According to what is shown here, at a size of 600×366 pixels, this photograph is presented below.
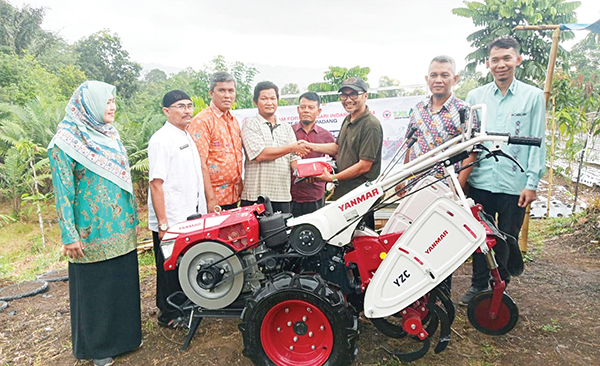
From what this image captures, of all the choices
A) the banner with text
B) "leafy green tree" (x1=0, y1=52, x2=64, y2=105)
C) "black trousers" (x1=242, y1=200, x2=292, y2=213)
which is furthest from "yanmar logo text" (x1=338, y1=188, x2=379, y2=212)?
"leafy green tree" (x1=0, y1=52, x2=64, y2=105)

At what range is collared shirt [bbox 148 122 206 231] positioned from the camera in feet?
9.63

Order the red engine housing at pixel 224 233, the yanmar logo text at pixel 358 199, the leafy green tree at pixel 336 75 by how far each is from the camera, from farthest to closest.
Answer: the leafy green tree at pixel 336 75 → the red engine housing at pixel 224 233 → the yanmar logo text at pixel 358 199

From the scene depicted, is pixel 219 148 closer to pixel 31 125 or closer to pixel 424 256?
pixel 424 256

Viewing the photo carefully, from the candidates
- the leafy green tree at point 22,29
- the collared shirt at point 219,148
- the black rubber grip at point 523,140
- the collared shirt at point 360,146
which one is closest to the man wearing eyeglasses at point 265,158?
the collared shirt at point 219,148

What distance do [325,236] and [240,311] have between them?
2.66 ft

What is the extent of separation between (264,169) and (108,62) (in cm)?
2973

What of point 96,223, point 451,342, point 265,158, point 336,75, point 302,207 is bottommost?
point 451,342

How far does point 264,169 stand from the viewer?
3.59 m

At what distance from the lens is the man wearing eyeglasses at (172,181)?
9.69ft

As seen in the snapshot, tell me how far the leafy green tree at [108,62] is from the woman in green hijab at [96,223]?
27.3 metres

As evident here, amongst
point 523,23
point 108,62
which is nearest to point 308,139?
point 523,23

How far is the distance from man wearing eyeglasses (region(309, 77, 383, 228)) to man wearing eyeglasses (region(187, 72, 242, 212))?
94 centimetres

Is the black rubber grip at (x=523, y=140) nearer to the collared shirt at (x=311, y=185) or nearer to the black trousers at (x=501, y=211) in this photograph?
the black trousers at (x=501, y=211)

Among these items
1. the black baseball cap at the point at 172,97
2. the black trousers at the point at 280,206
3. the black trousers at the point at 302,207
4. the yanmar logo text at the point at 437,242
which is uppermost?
the black baseball cap at the point at 172,97
